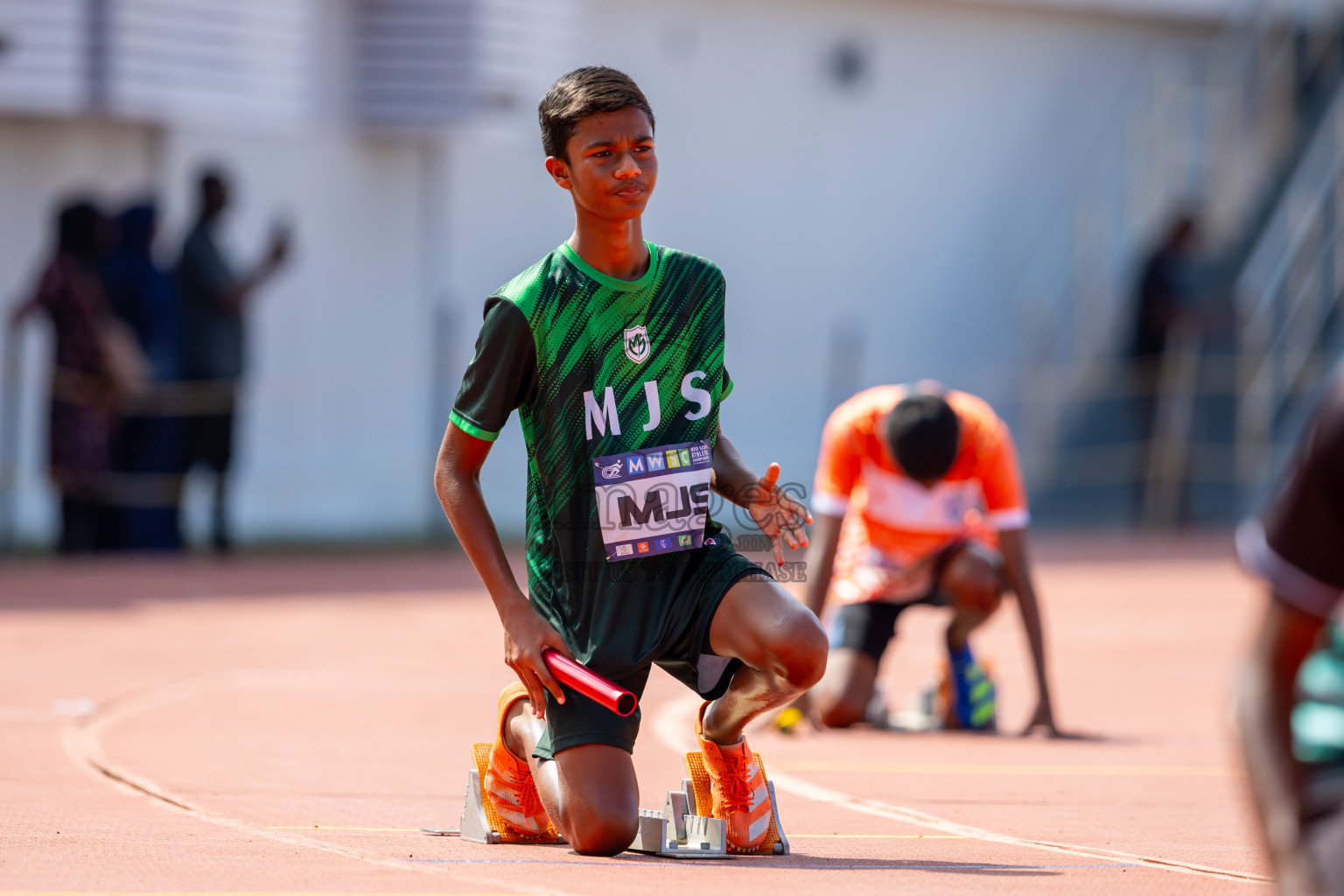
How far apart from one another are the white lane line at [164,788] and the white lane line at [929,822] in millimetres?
1343

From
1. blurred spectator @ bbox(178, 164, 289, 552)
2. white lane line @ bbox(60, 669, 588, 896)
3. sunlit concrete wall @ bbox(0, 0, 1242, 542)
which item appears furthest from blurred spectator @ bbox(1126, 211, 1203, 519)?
white lane line @ bbox(60, 669, 588, 896)

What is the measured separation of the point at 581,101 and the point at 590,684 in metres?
1.27

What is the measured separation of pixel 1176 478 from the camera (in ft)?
56.6

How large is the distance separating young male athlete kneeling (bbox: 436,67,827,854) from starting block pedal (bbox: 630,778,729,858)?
44 millimetres

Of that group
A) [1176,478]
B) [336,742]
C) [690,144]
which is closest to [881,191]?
[690,144]

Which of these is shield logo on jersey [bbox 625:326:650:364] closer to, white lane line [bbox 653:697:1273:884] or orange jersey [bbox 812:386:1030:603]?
white lane line [bbox 653:697:1273:884]

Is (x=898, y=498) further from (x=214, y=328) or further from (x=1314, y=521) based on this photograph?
(x=214, y=328)

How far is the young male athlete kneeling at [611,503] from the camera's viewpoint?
4.53 meters

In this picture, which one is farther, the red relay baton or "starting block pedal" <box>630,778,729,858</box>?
"starting block pedal" <box>630,778,729,858</box>

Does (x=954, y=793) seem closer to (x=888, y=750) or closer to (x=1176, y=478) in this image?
(x=888, y=750)

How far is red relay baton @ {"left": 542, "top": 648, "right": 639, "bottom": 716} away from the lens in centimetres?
432

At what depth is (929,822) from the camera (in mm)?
5180

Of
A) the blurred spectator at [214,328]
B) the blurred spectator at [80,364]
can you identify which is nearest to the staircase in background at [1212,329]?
the blurred spectator at [214,328]

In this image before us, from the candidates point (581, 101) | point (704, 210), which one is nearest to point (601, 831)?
point (581, 101)
